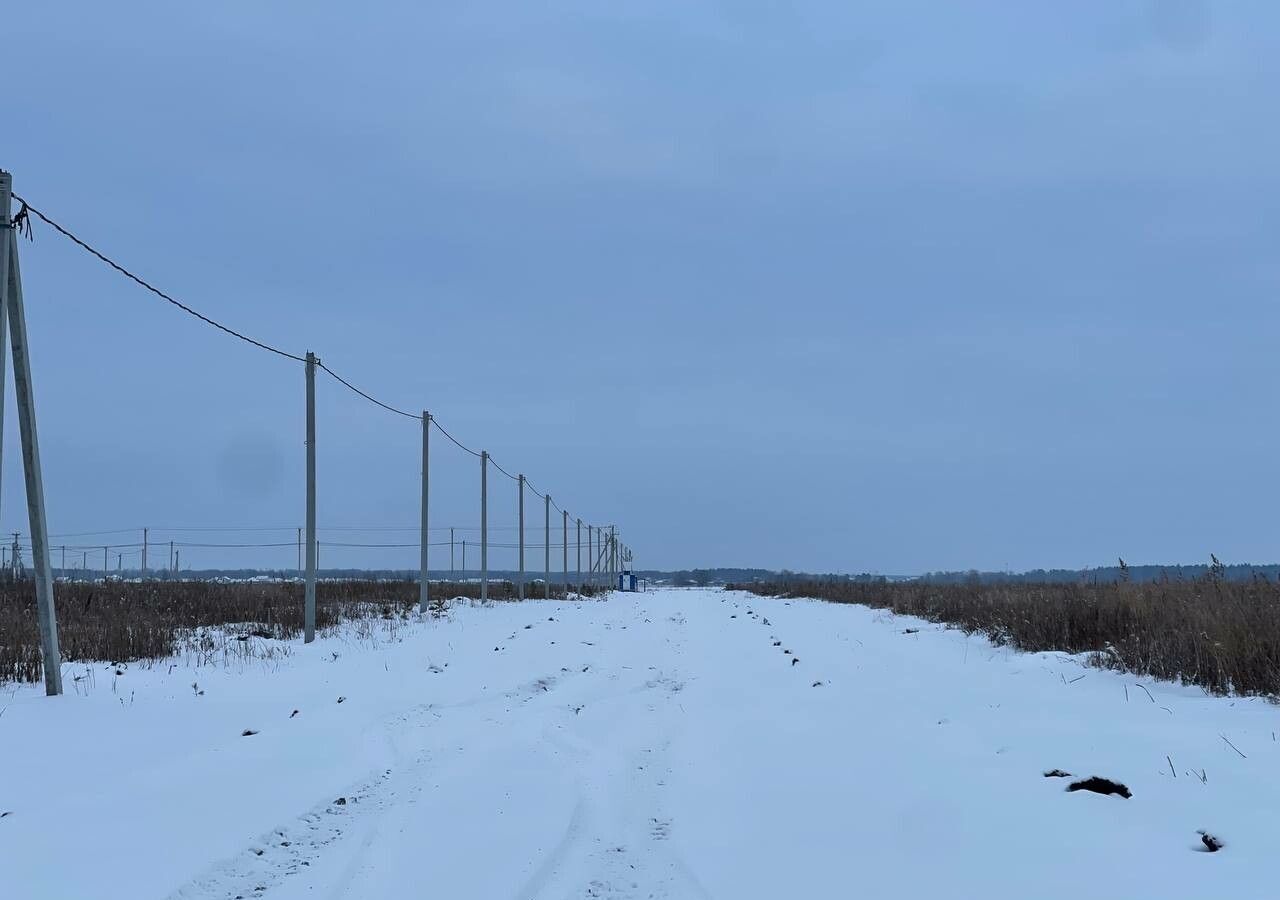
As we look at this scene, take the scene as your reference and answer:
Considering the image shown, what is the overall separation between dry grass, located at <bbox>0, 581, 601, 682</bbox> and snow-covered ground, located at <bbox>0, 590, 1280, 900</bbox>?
1123 mm

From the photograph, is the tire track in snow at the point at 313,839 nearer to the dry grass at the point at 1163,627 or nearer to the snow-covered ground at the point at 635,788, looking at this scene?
the snow-covered ground at the point at 635,788

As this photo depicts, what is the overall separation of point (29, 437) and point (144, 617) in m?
8.37

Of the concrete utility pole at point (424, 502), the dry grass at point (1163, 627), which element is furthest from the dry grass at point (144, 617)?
the dry grass at point (1163, 627)

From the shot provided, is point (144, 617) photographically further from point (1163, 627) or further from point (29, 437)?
point (1163, 627)

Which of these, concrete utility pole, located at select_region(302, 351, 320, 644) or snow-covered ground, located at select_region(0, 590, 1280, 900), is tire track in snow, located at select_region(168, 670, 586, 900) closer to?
snow-covered ground, located at select_region(0, 590, 1280, 900)

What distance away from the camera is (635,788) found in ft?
18.4

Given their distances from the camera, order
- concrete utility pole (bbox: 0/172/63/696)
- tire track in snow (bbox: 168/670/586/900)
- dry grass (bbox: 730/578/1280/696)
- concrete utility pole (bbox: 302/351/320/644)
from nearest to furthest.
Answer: tire track in snow (bbox: 168/670/586/900)
dry grass (bbox: 730/578/1280/696)
concrete utility pole (bbox: 0/172/63/696)
concrete utility pole (bbox: 302/351/320/644)

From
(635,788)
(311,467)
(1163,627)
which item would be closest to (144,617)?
(311,467)

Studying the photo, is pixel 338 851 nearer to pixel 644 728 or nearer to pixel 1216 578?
pixel 644 728

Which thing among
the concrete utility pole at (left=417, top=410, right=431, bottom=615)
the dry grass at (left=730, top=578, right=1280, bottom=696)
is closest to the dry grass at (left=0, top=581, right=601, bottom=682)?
the concrete utility pole at (left=417, top=410, right=431, bottom=615)

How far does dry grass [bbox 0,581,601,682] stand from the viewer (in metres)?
11.0

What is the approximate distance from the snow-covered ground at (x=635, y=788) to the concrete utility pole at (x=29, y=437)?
0.49 meters

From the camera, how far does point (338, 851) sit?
4.38 meters

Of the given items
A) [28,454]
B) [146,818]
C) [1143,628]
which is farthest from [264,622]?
[1143,628]
